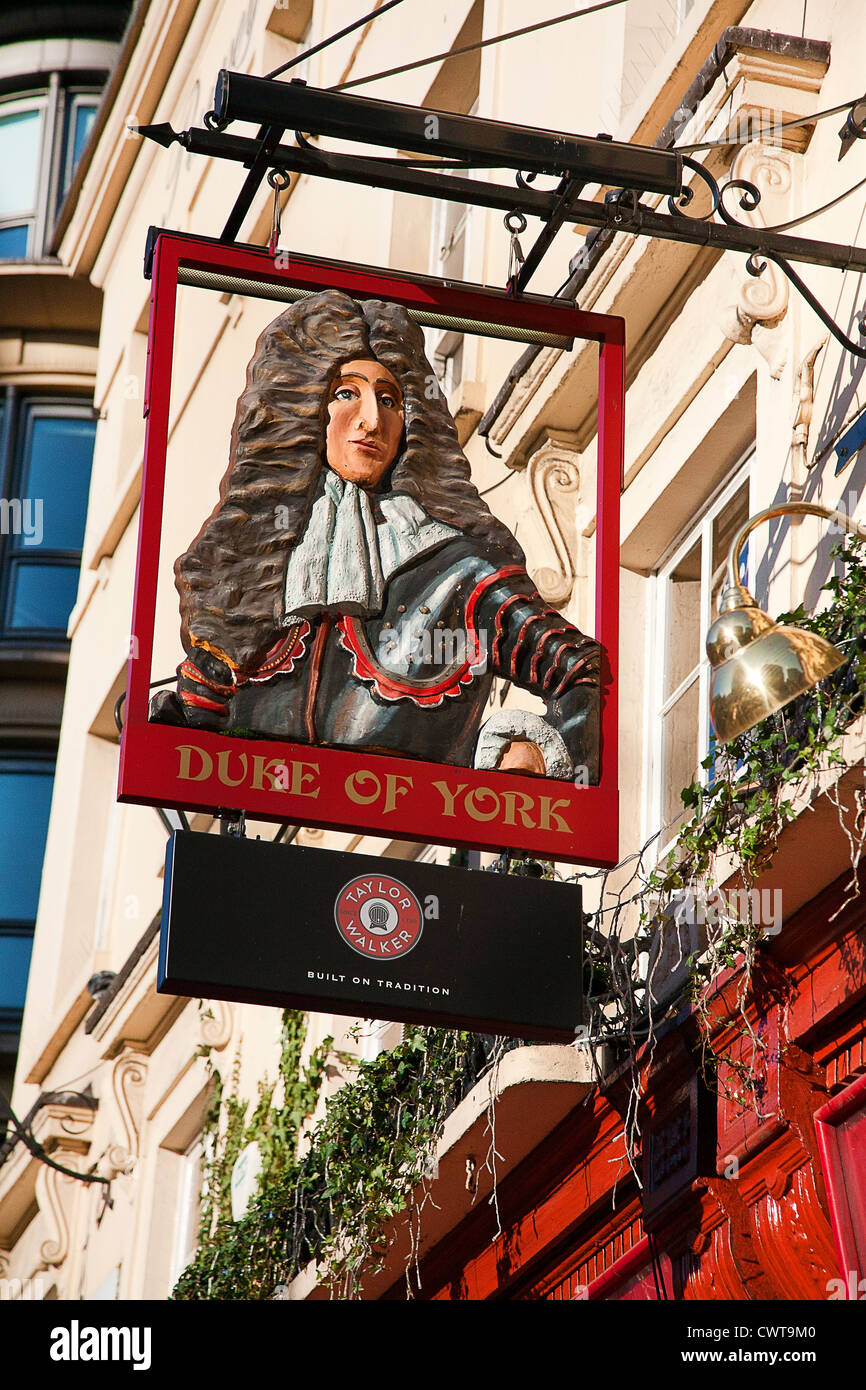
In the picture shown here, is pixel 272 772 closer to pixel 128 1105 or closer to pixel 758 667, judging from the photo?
pixel 758 667

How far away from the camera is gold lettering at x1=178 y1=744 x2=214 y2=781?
26.2 ft

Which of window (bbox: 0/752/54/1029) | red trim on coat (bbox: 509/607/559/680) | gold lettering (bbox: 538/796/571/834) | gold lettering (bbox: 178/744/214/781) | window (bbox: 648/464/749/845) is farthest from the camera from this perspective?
window (bbox: 0/752/54/1029)

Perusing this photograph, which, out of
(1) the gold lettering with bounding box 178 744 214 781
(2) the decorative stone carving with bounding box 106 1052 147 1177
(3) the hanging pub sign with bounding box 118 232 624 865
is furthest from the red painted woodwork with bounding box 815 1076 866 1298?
(2) the decorative stone carving with bounding box 106 1052 147 1177

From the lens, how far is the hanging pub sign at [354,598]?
8109mm

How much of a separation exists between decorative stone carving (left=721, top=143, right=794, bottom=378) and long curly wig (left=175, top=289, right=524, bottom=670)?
4.45 ft

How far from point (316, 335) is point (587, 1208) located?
141 inches

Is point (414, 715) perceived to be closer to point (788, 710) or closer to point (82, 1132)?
point (788, 710)

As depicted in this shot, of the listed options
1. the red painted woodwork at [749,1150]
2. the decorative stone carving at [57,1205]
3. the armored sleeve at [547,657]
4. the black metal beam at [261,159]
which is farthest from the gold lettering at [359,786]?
the decorative stone carving at [57,1205]

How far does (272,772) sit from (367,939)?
672mm

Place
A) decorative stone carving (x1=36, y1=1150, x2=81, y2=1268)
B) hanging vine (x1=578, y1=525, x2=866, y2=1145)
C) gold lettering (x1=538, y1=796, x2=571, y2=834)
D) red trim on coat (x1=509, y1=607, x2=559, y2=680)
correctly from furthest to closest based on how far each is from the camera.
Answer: decorative stone carving (x1=36, y1=1150, x2=81, y2=1268) < red trim on coat (x1=509, y1=607, x2=559, y2=680) < gold lettering (x1=538, y1=796, x2=571, y2=834) < hanging vine (x1=578, y1=525, x2=866, y2=1145)

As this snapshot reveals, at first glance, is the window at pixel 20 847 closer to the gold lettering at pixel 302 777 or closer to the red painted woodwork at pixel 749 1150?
the red painted woodwork at pixel 749 1150

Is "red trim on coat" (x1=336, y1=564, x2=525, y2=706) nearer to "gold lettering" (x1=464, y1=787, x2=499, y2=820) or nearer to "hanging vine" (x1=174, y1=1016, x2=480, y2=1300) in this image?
"gold lettering" (x1=464, y1=787, x2=499, y2=820)

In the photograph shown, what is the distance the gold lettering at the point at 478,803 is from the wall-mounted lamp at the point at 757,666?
124 cm
